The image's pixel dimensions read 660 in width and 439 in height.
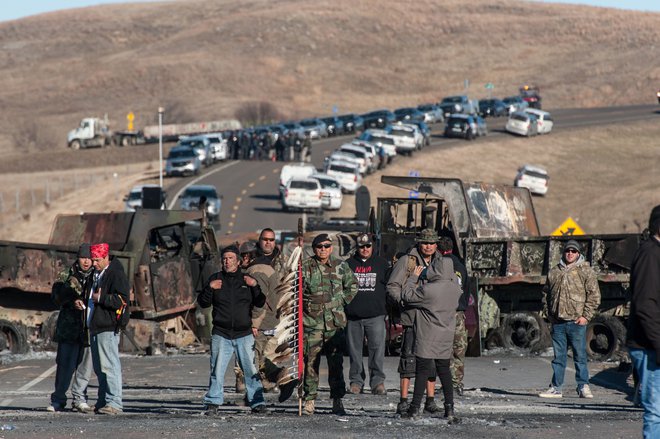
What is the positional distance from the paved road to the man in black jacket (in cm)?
39

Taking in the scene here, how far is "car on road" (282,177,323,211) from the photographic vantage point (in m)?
52.3

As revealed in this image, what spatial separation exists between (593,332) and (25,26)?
16499 centimetres

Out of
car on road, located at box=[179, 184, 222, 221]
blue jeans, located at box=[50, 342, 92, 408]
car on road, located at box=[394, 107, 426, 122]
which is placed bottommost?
blue jeans, located at box=[50, 342, 92, 408]

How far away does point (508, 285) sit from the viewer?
21344 millimetres

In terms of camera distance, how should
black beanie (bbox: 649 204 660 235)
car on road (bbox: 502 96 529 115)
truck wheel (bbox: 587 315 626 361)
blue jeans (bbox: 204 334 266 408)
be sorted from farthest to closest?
car on road (bbox: 502 96 529 115)
truck wheel (bbox: 587 315 626 361)
blue jeans (bbox: 204 334 266 408)
black beanie (bbox: 649 204 660 235)

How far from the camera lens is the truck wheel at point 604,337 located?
781 inches

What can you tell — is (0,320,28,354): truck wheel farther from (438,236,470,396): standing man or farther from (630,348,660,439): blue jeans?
(630,348,660,439): blue jeans

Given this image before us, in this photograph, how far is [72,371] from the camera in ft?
46.6

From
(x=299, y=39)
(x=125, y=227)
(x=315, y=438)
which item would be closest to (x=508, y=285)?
(x=125, y=227)

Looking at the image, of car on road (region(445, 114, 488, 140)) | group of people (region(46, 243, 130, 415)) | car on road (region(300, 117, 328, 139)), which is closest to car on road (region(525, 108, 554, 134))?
car on road (region(445, 114, 488, 140))

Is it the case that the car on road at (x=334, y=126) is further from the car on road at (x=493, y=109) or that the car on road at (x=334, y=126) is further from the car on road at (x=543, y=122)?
the car on road at (x=543, y=122)

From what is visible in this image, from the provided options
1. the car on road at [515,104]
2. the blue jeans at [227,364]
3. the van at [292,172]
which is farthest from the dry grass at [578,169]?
the blue jeans at [227,364]

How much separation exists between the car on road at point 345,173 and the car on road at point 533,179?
24.6 ft

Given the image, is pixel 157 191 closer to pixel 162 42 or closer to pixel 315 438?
pixel 315 438
